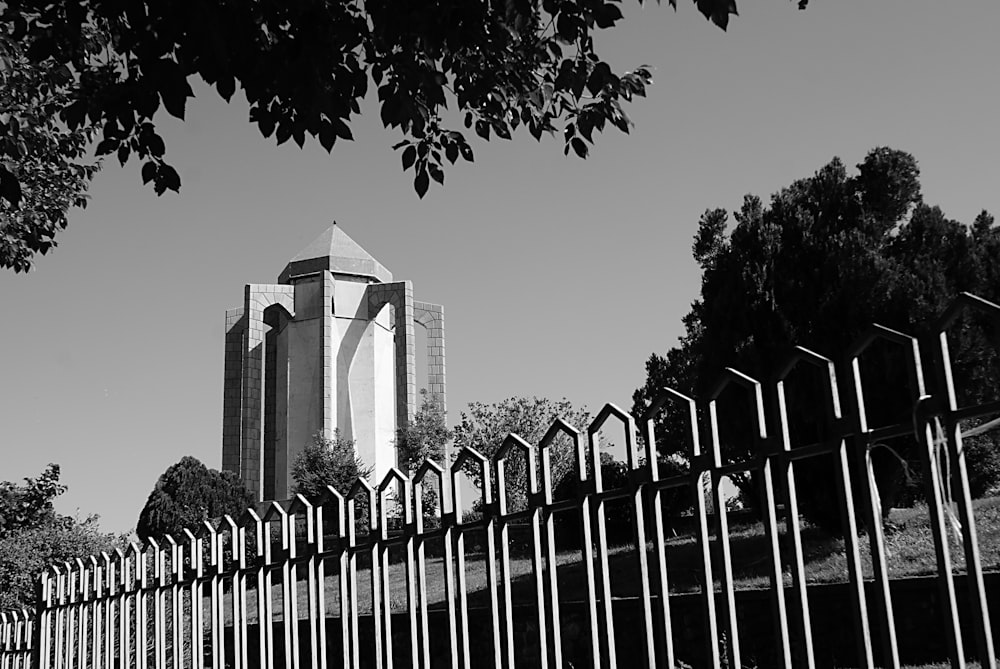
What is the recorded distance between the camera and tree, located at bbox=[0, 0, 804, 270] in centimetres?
348

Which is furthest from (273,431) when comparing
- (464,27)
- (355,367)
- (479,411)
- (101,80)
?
(464,27)

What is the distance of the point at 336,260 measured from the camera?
4072cm

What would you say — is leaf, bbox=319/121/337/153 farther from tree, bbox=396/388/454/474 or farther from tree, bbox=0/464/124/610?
tree, bbox=396/388/454/474

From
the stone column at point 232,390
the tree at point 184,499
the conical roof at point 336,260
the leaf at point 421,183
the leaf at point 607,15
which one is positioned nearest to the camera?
the leaf at point 607,15

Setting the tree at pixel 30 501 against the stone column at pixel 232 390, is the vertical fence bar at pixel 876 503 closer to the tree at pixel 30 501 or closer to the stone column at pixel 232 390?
the tree at pixel 30 501

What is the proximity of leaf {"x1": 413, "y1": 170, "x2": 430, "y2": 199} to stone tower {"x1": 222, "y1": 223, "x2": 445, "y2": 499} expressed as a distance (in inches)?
1326

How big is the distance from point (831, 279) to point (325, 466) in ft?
79.3

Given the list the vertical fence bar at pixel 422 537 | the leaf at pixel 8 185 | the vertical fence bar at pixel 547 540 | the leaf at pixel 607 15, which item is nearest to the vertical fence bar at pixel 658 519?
the vertical fence bar at pixel 547 540

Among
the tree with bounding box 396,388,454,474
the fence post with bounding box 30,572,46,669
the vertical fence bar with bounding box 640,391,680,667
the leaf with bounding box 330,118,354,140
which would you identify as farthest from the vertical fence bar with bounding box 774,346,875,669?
the tree with bounding box 396,388,454,474

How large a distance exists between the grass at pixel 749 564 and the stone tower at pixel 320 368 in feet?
80.3

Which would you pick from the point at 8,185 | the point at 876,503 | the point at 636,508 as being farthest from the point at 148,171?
the point at 876,503

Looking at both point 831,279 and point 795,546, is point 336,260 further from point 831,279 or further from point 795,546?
point 795,546

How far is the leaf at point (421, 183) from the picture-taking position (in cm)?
450

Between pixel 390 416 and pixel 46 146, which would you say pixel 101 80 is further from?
pixel 390 416
